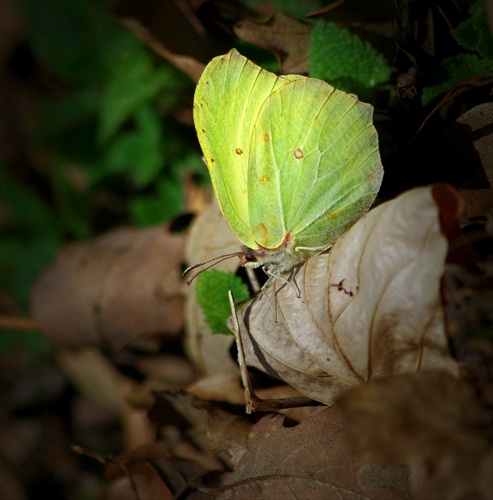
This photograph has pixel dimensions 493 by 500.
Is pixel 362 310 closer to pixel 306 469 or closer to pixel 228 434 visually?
pixel 306 469

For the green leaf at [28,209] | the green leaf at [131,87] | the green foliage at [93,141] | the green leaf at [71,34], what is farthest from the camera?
the green leaf at [28,209]

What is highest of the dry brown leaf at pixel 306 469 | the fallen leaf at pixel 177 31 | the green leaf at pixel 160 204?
the fallen leaf at pixel 177 31

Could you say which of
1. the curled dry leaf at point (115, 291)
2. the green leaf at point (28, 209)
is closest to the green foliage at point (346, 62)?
the curled dry leaf at point (115, 291)

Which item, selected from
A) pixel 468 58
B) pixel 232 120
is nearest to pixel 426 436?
pixel 232 120

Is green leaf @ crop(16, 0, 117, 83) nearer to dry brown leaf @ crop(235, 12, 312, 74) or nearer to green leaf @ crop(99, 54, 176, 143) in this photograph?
green leaf @ crop(99, 54, 176, 143)

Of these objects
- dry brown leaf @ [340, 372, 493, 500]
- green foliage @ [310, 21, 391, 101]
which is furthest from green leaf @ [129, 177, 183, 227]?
dry brown leaf @ [340, 372, 493, 500]

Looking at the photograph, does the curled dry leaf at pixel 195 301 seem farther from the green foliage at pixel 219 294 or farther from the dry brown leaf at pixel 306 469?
the dry brown leaf at pixel 306 469
